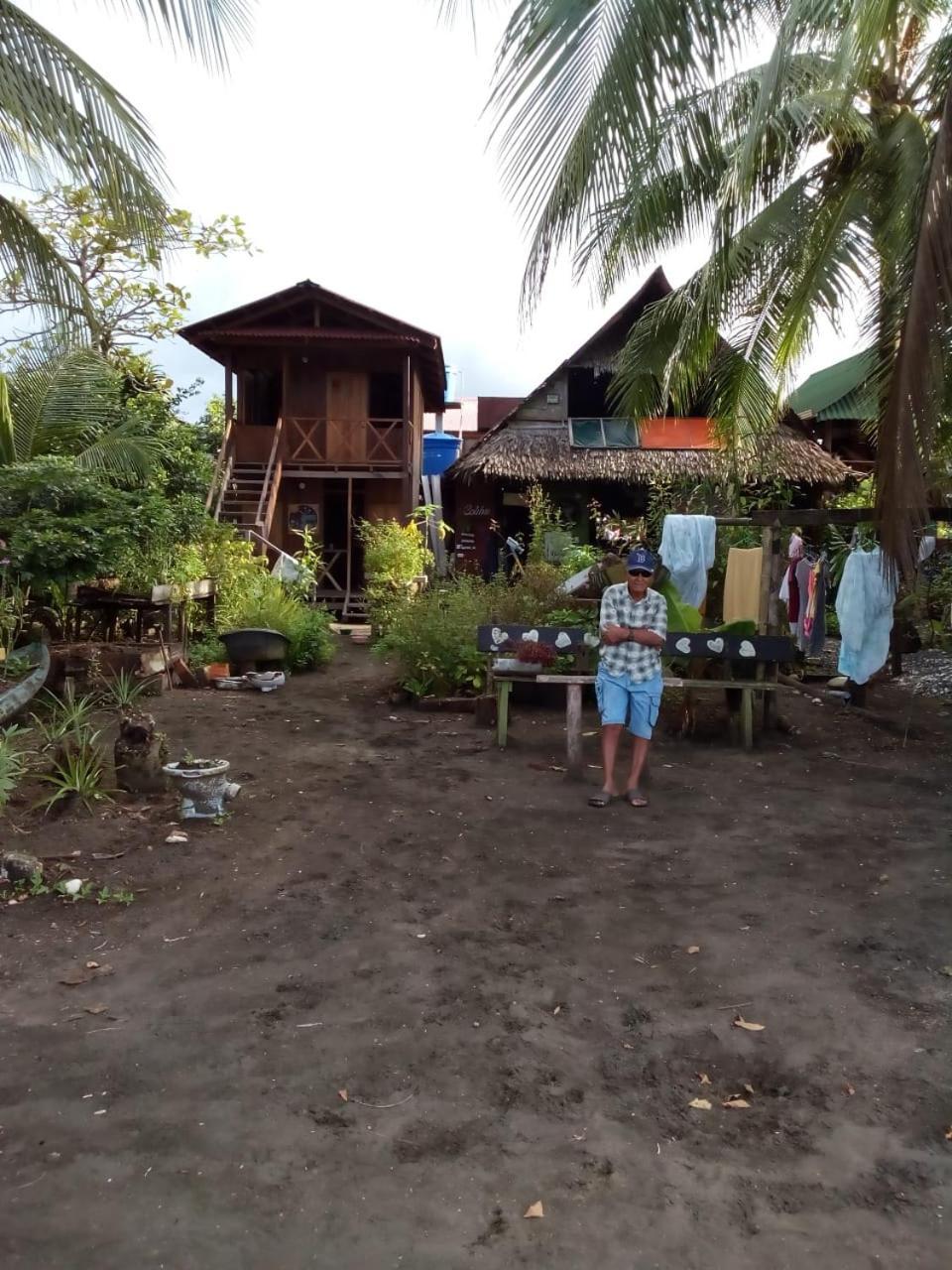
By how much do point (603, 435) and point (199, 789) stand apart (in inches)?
566

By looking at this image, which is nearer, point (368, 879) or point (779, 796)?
point (368, 879)

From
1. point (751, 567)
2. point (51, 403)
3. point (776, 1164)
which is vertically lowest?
point (776, 1164)

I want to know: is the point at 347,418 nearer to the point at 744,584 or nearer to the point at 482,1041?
the point at 744,584

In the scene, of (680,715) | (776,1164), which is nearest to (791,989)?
(776,1164)

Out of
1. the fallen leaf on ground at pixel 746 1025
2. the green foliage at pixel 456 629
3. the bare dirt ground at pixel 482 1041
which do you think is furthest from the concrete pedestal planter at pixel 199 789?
the green foliage at pixel 456 629

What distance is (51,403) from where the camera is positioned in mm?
8875

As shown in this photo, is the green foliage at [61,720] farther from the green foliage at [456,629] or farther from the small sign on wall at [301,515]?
the small sign on wall at [301,515]

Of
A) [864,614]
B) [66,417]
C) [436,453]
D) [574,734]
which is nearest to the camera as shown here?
[574,734]

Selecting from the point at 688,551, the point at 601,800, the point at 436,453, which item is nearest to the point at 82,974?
the point at 601,800

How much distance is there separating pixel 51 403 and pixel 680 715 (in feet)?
21.6

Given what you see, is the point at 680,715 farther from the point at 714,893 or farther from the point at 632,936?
the point at 632,936

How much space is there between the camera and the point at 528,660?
739 cm

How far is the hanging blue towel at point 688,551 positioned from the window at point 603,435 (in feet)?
32.2

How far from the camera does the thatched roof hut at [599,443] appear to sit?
1680cm
